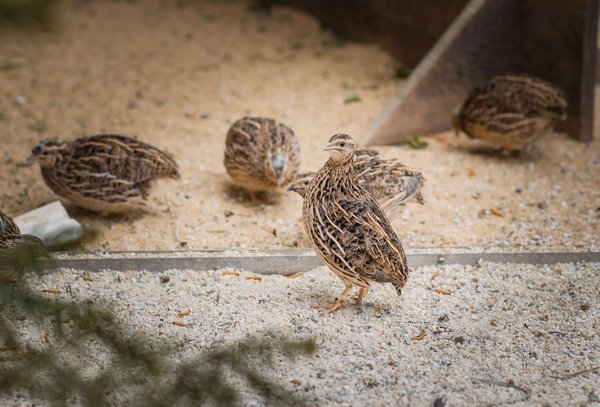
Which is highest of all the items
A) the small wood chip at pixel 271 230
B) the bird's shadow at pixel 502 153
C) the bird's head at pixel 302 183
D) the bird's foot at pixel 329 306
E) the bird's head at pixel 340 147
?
the bird's head at pixel 340 147

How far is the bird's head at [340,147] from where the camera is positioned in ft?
15.9

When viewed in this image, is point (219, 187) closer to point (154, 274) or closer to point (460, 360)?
point (154, 274)

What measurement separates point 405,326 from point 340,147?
1.27 metres

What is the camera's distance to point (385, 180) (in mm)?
5906

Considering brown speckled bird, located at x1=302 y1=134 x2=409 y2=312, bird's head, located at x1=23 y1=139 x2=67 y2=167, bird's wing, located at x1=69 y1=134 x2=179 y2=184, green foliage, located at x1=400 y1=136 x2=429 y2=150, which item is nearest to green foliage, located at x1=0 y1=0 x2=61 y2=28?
brown speckled bird, located at x1=302 y1=134 x2=409 y2=312

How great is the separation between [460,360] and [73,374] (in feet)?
9.61

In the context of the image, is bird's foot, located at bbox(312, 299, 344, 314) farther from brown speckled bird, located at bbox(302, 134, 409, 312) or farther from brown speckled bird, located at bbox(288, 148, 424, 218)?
brown speckled bird, located at bbox(288, 148, 424, 218)

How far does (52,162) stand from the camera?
21.5ft

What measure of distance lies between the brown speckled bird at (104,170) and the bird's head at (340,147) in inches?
87.5

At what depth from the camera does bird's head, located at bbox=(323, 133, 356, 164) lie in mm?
4852

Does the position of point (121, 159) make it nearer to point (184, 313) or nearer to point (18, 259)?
point (184, 313)

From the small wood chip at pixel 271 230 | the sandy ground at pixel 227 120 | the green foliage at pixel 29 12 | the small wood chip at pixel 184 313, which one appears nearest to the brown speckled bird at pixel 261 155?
the sandy ground at pixel 227 120

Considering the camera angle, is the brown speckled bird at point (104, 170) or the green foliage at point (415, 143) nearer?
the brown speckled bird at point (104, 170)

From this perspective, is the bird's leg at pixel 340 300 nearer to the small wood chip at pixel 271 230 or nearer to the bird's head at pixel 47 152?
the small wood chip at pixel 271 230
